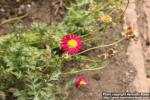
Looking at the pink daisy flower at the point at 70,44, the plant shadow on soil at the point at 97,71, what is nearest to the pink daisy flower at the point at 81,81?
the plant shadow on soil at the point at 97,71

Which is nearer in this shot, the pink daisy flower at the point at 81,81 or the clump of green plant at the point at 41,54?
the clump of green plant at the point at 41,54

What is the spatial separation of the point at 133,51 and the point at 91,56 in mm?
292

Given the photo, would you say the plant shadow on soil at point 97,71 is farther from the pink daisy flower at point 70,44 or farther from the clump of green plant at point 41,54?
the pink daisy flower at point 70,44

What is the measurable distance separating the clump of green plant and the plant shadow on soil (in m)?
0.12

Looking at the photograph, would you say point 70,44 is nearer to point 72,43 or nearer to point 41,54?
point 72,43

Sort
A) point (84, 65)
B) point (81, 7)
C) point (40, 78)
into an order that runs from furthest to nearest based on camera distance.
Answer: point (81, 7), point (84, 65), point (40, 78)

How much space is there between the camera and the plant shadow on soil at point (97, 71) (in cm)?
244

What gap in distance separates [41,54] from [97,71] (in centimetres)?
43

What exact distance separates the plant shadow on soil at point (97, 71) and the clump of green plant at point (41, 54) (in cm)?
12

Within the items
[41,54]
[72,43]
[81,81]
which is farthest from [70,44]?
[81,81]

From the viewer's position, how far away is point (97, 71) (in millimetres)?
2531

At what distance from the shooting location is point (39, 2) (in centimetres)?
287

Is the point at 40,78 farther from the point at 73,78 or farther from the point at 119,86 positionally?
the point at 119,86

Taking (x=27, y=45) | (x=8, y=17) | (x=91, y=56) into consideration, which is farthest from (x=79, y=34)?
(x=8, y=17)
